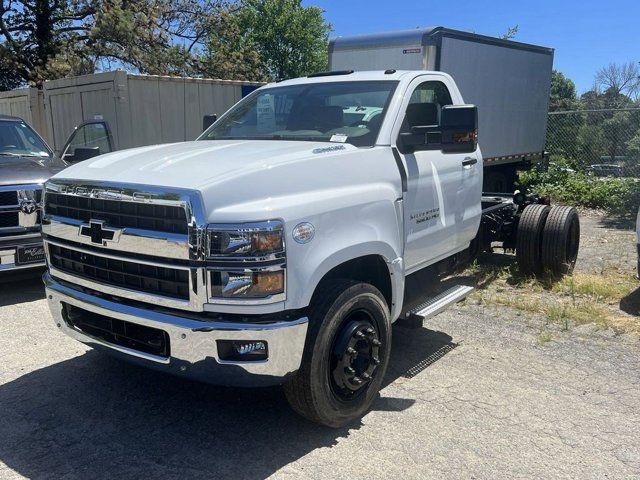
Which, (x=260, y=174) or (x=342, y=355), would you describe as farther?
(x=342, y=355)

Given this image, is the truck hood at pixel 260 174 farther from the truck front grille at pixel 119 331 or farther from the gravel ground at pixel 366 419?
the gravel ground at pixel 366 419

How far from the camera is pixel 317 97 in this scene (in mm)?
4590

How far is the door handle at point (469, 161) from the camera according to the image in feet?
16.2

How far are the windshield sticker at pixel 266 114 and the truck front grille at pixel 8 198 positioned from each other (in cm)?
290

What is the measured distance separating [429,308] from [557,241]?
9.88ft

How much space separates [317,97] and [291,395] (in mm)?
2353

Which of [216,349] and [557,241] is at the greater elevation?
[216,349]

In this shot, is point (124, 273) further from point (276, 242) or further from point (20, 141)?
point (20, 141)

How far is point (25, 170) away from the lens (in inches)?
249

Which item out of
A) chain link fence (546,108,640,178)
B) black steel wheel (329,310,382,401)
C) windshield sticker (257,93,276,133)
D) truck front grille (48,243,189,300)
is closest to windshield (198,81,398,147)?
windshield sticker (257,93,276,133)

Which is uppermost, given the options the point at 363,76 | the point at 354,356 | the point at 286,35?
the point at 286,35

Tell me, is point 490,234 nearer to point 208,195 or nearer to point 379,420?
point 379,420

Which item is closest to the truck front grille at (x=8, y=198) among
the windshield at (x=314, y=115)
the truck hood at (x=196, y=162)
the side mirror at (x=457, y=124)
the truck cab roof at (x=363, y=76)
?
the windshield at (x=314, y=115)

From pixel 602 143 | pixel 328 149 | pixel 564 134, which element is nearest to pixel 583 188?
pixel 602 143
